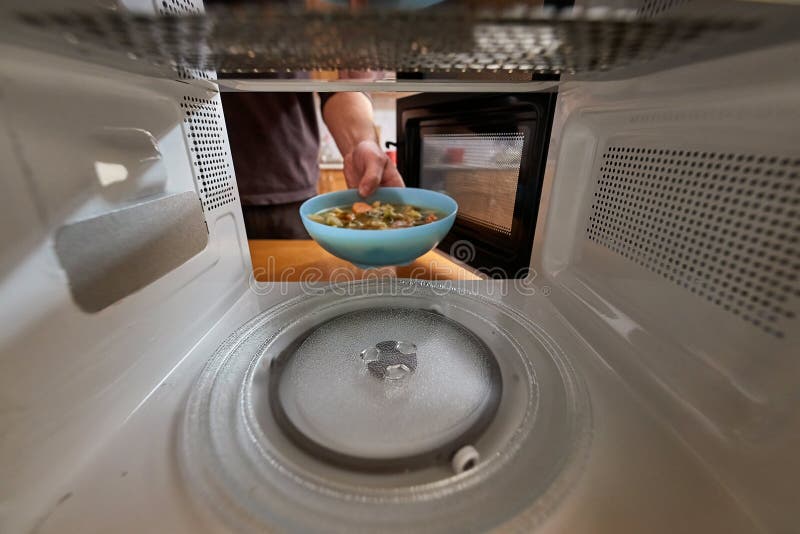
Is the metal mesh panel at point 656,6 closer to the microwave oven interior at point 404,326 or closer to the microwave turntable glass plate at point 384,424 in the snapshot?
the microwave oven interior at point 404,326

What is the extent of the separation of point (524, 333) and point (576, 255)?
0.18 metres

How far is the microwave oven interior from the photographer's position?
25 cm

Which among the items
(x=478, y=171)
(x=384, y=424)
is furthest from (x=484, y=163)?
(x=384, y=424)

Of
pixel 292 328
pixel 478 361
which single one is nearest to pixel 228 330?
pixel 292 328

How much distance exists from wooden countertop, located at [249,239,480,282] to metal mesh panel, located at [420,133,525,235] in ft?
0.41

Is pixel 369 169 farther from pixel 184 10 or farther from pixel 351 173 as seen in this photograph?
pixel 184 10

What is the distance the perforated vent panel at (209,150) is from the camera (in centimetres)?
48

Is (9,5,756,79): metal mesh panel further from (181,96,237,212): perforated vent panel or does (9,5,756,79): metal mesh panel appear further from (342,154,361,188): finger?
(342,154,361,188): finger

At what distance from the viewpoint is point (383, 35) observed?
27cm

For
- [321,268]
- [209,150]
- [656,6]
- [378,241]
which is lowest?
[321,268]

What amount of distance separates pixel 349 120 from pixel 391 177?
356 mm

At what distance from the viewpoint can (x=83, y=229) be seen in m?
0.31

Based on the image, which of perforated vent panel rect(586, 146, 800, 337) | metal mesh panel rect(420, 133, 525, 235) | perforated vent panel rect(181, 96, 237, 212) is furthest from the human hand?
perforated vent panel rect(586, 146, 800, 337)

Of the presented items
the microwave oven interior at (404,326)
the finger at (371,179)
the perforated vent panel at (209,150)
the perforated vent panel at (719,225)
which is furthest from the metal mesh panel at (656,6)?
the perforated vent panel at (209,150)
